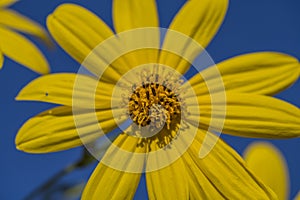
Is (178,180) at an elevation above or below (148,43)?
below

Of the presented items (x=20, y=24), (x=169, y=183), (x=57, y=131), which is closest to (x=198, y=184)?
(x=169, y=183)

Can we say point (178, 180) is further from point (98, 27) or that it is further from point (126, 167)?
point (98, 27)

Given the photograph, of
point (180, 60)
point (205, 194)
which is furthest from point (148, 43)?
point (205, 194)

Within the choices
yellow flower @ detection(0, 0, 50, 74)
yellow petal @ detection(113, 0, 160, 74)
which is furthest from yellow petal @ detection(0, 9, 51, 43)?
yellow petal @ detection(113, 0, 160, 74)

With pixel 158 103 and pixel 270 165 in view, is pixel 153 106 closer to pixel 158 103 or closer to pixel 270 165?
pixel 158 103

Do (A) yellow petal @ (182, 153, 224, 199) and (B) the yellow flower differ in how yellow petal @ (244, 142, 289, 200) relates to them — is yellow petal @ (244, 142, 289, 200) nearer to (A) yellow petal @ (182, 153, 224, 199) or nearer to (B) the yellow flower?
(A) yellow petal @ (182, 153, 224, 199)

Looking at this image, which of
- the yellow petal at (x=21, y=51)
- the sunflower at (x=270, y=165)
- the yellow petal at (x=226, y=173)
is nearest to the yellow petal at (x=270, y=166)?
the sunflower at (x=270, y=165)
